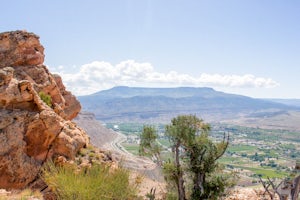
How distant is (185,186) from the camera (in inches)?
1009

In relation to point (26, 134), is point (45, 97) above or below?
above

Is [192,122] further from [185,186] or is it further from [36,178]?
[36,178]

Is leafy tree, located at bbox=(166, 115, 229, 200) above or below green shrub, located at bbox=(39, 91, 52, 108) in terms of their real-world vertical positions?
below

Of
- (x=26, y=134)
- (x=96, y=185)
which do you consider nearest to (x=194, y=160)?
(x=96, y=185)

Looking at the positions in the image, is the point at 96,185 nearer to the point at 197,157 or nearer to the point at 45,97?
the point at 197,157

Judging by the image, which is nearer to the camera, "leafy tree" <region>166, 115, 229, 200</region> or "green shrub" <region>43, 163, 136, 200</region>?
"green shrub" <region>43, 163, 136, 200</region>

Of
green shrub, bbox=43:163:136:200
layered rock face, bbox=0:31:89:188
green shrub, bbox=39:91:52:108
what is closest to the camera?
green shrub, bbox=43:163:136:200

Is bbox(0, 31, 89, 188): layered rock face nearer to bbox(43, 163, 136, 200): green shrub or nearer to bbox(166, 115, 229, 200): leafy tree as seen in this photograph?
bbox(43, 163, 136, 200): green shrub

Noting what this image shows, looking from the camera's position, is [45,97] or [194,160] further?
[45,97]

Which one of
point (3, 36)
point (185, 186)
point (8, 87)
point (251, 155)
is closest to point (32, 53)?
point (3, 36)

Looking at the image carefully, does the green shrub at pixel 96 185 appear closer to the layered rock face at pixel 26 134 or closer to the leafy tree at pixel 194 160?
the layered rock face at pixel 26 134

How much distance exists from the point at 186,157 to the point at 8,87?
1440cm

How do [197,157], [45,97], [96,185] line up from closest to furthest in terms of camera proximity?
[96,185], [197,157], [45,97]

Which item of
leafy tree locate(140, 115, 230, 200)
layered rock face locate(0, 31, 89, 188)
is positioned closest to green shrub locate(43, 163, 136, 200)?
layered rock face locate(0, 31, 89, 188)
